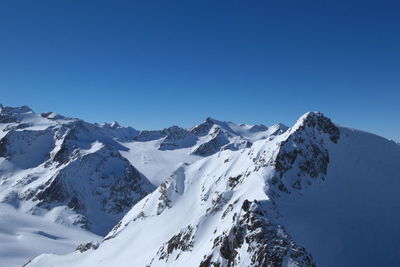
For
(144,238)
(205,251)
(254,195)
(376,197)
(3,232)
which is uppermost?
(376,197)

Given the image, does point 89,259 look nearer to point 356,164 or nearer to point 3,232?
point 356,164

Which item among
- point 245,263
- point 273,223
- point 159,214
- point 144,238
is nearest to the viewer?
point 245,263

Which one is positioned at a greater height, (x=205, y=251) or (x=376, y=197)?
(x=376, y=197)

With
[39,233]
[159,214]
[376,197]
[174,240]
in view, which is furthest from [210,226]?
[39,233]

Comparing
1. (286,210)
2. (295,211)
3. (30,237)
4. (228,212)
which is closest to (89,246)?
(228,212)

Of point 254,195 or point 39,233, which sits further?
point 39,233

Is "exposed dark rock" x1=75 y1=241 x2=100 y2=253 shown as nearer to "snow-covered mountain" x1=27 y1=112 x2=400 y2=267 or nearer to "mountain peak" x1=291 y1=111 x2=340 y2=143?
"snow-covered mountain" x1=27 y1=112 x2=400 y2=267

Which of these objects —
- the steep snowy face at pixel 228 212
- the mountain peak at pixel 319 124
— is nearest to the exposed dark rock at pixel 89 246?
the steep snowy face at pixel 228 212
